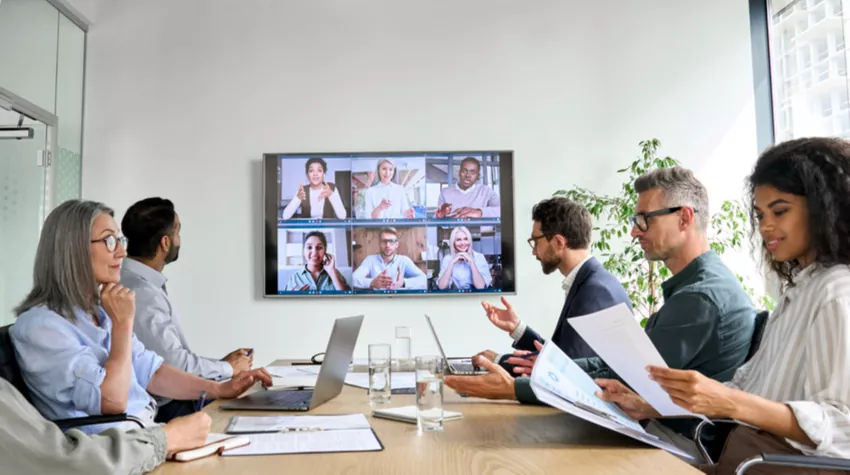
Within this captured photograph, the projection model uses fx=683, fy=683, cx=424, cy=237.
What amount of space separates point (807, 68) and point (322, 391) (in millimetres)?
3651

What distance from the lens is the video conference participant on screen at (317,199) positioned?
4.27 meters

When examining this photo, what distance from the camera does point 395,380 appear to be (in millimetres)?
2305

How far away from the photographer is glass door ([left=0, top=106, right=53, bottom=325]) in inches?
143

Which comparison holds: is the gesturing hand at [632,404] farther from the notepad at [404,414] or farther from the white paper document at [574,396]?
the notepad at [404,414]

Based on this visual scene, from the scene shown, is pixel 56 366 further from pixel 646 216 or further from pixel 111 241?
pixel 646 216

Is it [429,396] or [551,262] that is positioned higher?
[551,262]

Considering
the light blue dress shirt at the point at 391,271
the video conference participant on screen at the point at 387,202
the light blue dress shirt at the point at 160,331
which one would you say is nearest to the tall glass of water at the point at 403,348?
the light blue dress shirt at the point at 160,331

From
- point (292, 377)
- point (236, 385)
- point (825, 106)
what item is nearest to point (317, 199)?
point (292, 377)

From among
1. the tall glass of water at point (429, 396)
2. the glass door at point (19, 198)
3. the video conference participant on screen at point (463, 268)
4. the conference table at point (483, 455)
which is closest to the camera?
the conference table at point (483, 455)

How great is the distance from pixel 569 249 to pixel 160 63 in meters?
3.03

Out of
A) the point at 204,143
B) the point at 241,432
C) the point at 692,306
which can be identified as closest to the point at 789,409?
the point at 692,306

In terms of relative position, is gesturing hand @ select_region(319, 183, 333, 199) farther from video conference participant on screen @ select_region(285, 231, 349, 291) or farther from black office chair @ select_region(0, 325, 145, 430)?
black office chair @ select_region(0, 325, 145, 430)

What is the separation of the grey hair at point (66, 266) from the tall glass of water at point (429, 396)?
861mm

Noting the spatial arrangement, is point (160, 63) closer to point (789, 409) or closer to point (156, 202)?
point (156, 202)
